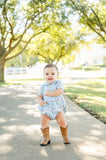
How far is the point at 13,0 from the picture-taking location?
57.8 ft

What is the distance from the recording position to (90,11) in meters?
16.2

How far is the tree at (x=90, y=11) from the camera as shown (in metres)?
15.6

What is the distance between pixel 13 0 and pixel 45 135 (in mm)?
15304

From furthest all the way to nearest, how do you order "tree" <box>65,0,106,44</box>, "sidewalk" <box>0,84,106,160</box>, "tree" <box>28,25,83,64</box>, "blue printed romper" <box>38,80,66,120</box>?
"tree" <box>28,25,83,64</box> < "tree" <box>65,0,106,44</box> < "blue printed romper" <box>38,80,66,120</box> < "sidewalk" <box>0,84,106,160</box>

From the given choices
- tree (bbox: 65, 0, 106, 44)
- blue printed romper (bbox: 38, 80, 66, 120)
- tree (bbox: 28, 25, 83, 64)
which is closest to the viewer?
blue printed romper (bbox: 38, 80, 66, 120)

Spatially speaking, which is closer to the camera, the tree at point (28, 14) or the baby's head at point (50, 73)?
the baby's head at point (50, 73)

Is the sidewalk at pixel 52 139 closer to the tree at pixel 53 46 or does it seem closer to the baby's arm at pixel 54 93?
the baby's arm at pixel 54 93

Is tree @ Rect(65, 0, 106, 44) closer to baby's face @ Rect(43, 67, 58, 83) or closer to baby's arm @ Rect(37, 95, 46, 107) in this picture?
baby's face @ Rect(43, 67, 58, 83)

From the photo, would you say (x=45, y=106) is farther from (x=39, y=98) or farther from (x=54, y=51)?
(x=54, y=51)

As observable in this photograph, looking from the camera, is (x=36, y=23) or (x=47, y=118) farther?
(x=36, y=23)

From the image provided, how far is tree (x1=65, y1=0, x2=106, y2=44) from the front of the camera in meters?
15.6

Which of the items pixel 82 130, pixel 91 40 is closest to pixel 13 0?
pixel 91 40

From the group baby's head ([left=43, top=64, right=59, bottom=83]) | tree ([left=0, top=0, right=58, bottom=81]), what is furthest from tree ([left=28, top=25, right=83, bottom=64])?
baby's head ([left=43, top=64, right=59, bottom=83])

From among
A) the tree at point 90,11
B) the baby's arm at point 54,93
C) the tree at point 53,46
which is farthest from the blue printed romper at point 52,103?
the tree at point 53,46
